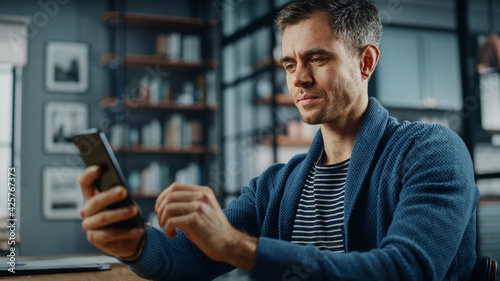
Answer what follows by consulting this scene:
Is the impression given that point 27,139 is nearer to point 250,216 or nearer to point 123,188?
point 250,216

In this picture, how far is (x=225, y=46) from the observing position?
5.34 metres

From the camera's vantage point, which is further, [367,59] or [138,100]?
[138,100]

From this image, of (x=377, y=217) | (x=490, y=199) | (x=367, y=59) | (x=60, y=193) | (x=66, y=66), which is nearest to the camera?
(x=377, y=217)

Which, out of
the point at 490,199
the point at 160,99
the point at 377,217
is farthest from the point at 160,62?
the point at 377,217

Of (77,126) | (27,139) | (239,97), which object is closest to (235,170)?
(239,97)

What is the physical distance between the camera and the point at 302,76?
3.86 feet

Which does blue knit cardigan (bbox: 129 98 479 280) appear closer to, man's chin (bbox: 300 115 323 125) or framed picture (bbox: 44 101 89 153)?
man's chin (bbox: 300 115 323 125)

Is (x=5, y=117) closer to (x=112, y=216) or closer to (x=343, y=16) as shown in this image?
(x=343, y=16)

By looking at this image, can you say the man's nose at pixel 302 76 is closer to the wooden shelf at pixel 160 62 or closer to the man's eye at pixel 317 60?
the man's eye at pixel 317 60

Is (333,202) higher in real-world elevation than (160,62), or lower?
lower

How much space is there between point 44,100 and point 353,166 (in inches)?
183

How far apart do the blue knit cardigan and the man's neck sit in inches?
1.9

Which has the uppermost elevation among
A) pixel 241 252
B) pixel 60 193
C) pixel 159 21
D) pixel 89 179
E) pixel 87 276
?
pixel 159 21

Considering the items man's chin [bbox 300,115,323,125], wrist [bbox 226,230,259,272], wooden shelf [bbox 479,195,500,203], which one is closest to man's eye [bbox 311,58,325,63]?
man's chin [bbox 300,115,323,125]
